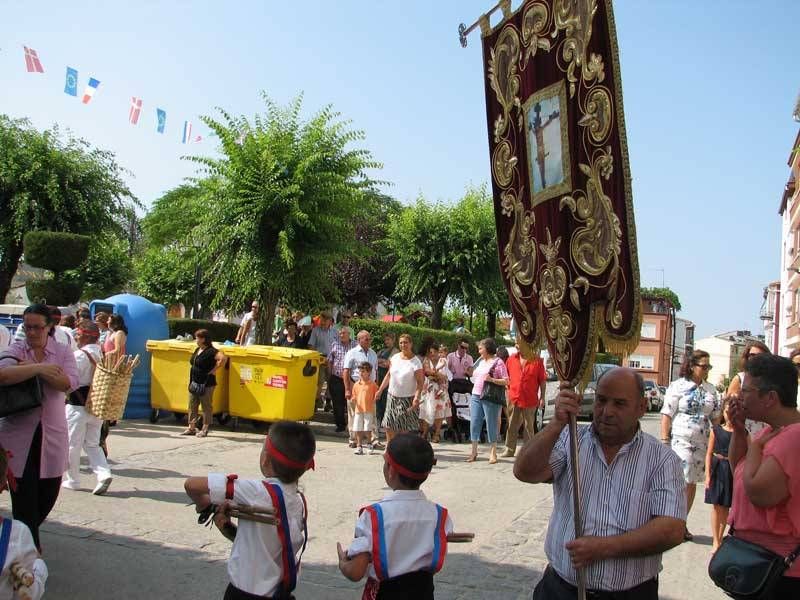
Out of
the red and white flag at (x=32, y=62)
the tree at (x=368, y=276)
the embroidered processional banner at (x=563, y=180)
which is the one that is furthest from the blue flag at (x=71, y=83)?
the tree at (x=368, y=276)

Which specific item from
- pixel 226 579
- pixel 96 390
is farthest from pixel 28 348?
pixel 96 390

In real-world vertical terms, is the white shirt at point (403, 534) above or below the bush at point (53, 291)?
below

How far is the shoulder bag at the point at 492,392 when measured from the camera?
40.3ft

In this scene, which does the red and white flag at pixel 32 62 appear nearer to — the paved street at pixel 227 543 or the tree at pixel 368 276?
the paved street at pixel 227 543

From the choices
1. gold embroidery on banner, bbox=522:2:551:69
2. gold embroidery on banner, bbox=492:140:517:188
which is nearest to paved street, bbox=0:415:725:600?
gold embroidery on banner, bbox=492:140:517:188

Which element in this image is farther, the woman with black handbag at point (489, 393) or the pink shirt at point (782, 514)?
the woman with black handbag at point (489, 393)

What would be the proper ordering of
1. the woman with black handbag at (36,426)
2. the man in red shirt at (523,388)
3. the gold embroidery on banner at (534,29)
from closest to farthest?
the gold embroidery on banner at (534,29) → the woman with black handbag at (36,426) → the man in red shirt at (523,388)

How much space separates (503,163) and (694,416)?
4.54m

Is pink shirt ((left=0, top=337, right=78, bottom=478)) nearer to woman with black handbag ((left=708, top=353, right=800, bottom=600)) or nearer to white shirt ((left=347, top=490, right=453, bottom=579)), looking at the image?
white shirt ((left=347, top=490, right=453, bottom=579))

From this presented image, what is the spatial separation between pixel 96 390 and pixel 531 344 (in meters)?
5.79

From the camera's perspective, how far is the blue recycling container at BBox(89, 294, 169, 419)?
14203 millimetres

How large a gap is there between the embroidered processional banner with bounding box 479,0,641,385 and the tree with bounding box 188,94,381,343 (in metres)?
11.3

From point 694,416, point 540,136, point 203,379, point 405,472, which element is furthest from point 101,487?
point 540,136

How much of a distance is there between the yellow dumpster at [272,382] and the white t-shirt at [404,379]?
81.1 inches
